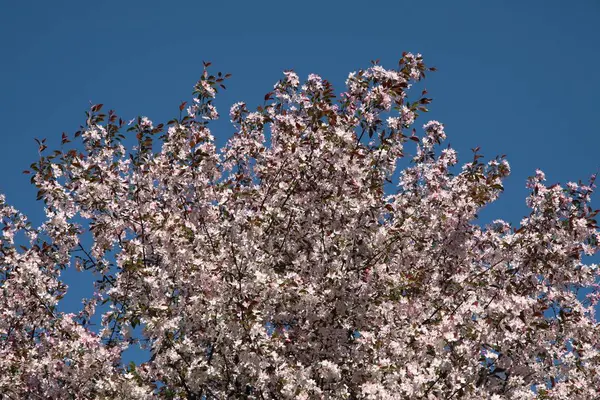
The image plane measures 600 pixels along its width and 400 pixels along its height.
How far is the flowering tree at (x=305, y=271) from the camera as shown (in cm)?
830

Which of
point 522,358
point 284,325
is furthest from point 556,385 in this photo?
point 284,325

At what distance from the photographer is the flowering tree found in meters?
8.30

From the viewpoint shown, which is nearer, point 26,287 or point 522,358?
point 522,358

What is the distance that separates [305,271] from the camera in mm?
9555

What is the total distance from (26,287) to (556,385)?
25.7 ft

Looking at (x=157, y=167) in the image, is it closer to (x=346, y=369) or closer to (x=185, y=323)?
(x=185, y=323)

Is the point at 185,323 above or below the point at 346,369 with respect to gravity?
above

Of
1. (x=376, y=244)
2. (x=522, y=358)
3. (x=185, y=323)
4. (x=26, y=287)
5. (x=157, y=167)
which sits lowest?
(x=522, y=358)

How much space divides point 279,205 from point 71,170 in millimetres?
3226

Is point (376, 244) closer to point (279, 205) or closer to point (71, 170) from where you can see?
point (279, 205)

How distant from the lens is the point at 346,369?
8.79m

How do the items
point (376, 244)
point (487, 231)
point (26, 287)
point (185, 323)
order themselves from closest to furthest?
point (185, 323) < point (376, 244) < point (26, 287) < point (487, 231)

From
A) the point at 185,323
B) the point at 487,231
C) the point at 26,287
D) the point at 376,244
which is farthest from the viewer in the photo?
the point at 487,231

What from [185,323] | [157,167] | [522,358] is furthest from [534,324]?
[157,167]
